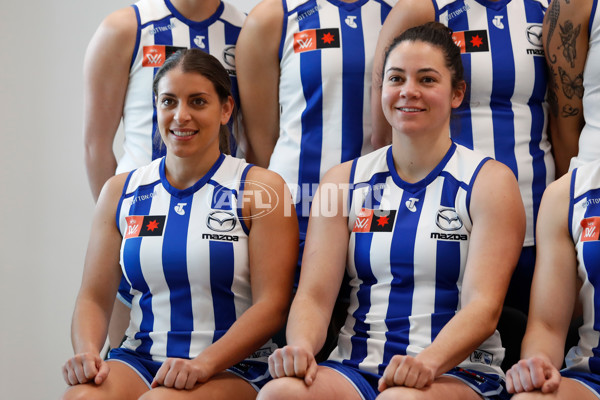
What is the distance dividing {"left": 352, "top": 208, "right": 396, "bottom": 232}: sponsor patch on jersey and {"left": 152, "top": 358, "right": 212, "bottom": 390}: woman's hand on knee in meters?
0.50

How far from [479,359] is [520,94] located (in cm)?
81

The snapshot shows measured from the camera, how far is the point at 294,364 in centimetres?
166

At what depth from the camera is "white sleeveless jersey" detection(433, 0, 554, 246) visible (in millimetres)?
2205

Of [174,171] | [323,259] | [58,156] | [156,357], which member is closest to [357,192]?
[323,259]

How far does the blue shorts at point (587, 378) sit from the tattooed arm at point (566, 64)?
0.70 meters

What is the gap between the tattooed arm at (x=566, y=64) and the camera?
7.11 feet

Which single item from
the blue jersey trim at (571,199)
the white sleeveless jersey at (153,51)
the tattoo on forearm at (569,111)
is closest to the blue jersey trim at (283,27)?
the white sleeveless jersey at (153,51)

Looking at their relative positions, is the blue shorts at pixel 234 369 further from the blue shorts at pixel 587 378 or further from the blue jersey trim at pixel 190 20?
the blue jersey trim at pixel 190 20

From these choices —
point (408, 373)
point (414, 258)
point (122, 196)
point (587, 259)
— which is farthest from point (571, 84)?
point (122, 196)

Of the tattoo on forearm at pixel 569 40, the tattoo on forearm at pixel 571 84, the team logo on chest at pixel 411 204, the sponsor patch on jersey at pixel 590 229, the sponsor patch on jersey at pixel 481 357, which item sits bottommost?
the sponsor patch on jersey at pixel 481 357

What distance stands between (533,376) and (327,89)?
1.04 metres

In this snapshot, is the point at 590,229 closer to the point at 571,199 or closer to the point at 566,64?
the point at 571,199

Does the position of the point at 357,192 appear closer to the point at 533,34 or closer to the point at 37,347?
the point at 533,34

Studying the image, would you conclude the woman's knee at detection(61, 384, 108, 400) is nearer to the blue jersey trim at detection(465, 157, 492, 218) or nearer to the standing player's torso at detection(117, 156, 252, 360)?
the standing player's torso at detection(117, 156, 252, 360)
